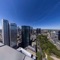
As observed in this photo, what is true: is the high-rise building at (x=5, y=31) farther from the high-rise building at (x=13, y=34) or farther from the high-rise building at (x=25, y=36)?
the high-rise building at (x=25, y=36)

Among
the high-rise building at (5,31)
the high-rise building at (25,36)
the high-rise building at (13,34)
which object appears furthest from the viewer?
the high-rise building at (25,36)

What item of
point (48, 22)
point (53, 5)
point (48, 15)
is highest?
point (53, 5)

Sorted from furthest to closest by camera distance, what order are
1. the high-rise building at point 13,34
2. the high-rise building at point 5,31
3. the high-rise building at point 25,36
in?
the high-rise building at point 25,36
the high-rise building at point 13,34
the high-rise building at point 5,31

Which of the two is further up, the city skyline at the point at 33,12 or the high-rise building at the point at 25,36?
the city skyline at the point at 33,12

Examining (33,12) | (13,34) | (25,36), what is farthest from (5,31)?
(33,12)

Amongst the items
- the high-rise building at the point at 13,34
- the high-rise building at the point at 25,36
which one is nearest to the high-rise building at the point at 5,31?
the high-rise building at the point at 13,34

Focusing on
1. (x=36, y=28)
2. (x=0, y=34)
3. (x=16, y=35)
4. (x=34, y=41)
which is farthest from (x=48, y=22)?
(x=0, y=34)

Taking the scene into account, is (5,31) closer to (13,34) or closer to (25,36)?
(13,34)

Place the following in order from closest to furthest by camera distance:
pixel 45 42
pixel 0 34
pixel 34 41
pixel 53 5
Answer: pixel 0 34
pixel 53 5
pixel 34 41
pixel 45 42

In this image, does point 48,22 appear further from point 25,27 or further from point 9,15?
point 9,15

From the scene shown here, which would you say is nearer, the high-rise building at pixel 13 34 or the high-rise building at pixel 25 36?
the high-rise building at pixel 13 34
